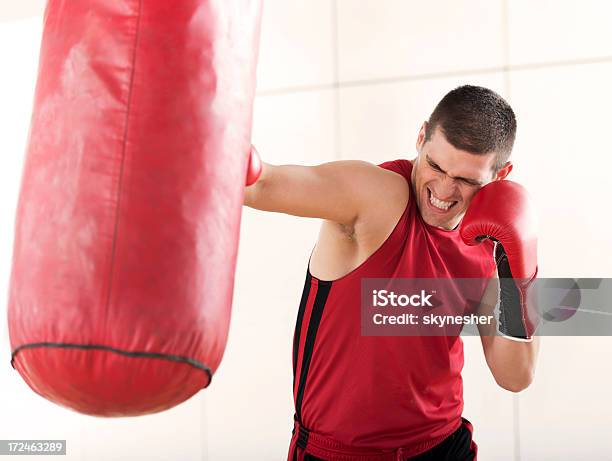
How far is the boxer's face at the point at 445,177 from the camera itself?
1671 millimetres

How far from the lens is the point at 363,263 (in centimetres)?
169

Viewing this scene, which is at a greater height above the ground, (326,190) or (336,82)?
(336,82)

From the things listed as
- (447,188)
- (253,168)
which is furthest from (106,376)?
(447,188)

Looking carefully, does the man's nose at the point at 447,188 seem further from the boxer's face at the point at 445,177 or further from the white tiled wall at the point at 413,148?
the white tiled wall at the point at 413,148

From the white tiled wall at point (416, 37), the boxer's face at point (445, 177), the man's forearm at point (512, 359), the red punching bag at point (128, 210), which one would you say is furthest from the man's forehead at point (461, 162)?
the white tiled wall at point (416, 37)

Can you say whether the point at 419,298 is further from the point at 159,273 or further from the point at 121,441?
the point at 121,441

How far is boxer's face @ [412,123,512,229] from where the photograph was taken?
5.48 feet

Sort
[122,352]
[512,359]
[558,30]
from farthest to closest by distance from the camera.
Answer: [558,30], [512,359], [122,352]

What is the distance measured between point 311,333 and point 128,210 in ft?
3.08

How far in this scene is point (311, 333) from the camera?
1.81m

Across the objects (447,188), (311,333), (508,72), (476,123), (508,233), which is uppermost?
(508,72)

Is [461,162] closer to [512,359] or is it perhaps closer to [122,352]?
[512,359]

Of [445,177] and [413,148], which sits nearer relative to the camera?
[445,177]

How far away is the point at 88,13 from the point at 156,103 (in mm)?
185
